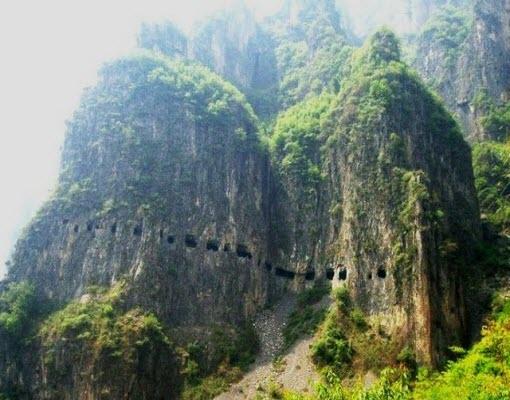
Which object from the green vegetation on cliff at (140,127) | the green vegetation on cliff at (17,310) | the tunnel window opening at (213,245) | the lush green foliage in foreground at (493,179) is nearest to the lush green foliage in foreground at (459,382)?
the tunnel window opening at (213,245)

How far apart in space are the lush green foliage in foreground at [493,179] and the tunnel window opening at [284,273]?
2068cm

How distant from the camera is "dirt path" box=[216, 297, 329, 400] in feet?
154

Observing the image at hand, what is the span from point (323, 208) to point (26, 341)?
29.4m

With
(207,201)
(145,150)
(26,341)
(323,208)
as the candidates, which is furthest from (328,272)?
(26,341)

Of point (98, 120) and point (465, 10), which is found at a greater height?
point (465, 10)

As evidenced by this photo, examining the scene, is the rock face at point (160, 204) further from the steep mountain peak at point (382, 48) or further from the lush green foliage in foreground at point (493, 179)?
the lush green foliage in foreground at point (493, 179)

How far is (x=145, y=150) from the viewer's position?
2496 inches

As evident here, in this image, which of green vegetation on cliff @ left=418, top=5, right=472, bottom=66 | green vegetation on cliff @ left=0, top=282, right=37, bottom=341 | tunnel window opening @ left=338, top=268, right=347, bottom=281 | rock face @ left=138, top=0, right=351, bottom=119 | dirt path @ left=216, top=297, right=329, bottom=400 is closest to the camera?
dirt path @ left=216, top=297, right=329, bottom=400

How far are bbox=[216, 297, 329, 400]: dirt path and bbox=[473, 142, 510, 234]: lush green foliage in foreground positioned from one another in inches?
881

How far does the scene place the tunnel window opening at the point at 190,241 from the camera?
2329 inches

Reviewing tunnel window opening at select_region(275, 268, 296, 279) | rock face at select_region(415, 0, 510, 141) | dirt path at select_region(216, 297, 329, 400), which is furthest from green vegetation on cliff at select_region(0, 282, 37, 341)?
rock face at select_region(415, 0, 510, 141)

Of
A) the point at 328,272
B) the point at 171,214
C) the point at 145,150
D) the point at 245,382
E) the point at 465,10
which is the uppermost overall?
the point at 465,10

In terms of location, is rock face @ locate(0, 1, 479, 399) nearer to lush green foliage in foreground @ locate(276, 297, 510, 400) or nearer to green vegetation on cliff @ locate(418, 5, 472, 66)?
lush green foliage in foreground @ locate(276, 297, 510, 400)

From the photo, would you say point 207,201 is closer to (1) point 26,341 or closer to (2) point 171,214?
(2) point 171,214
